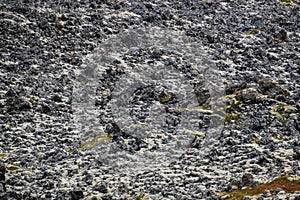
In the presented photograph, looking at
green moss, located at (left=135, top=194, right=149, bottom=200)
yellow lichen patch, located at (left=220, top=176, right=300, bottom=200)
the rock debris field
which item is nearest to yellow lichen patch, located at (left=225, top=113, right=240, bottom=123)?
the rock debris field

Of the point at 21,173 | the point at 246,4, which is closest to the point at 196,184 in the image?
the point at 21,173

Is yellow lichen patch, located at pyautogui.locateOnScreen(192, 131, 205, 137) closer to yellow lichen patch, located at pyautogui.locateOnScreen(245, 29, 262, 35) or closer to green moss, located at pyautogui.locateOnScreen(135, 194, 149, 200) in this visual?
green moss, located at pyautogui.locateOnScreen(135, 194, 149, 200)

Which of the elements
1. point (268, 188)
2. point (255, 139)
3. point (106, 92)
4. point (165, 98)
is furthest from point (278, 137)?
point (106, 92)

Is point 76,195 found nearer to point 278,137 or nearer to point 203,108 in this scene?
point 203,108

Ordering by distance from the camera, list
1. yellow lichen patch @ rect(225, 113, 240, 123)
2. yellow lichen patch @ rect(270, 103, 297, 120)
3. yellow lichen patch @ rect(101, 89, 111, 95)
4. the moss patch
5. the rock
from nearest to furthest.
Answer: the rock
the moss patch
yellow lichen patch @ rect(270, 103, 297, 120)
yellow lichen patch @ rect(225, 113, 240, 123)
yellow lichen patch @ rect(101, 89, 111, 95)

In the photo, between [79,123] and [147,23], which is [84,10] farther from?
[79,123]

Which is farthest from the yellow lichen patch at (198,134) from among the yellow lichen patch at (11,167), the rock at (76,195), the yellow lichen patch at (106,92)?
the yellow lichen patch at (11,167)

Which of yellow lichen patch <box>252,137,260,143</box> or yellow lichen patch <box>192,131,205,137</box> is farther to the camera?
yellow lichen patch <box>192,131,205,137</box>
